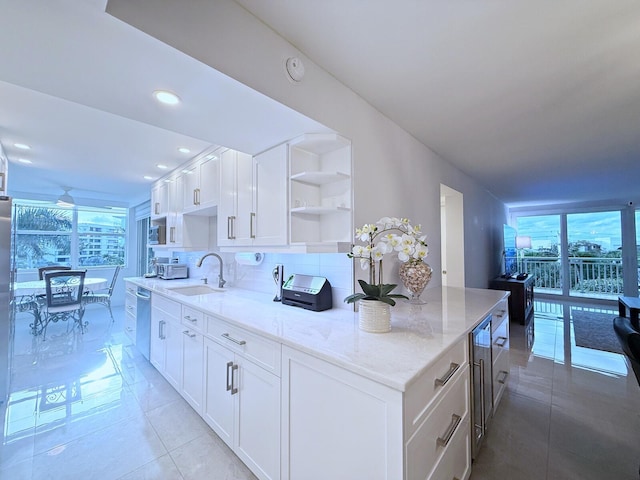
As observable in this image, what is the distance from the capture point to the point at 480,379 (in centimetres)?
155

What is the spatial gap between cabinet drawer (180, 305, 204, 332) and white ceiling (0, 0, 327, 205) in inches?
49.7

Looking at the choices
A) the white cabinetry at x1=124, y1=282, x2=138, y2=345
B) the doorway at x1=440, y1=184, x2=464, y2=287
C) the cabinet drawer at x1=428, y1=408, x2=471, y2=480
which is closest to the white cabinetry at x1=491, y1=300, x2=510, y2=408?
the cabinet drawer at x1=428, y1=408, x2=471, y2=480

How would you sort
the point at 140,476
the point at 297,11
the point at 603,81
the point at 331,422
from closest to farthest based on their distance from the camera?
the point at 331,422, the point at 297,11, the point at 140,476, the point at 603,81

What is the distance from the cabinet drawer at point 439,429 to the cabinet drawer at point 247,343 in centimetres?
66

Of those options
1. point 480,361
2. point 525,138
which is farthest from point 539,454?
point 525,138

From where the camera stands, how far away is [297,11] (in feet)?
3.80

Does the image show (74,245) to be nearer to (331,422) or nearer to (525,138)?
(331,422)

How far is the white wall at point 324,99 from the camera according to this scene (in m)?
0.97

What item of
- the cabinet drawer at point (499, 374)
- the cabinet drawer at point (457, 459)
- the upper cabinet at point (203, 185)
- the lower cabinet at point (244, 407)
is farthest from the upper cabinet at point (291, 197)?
the cabinet drawer at point (499, 374)

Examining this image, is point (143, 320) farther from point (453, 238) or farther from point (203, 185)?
point (453, 238)

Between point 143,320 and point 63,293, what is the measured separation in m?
2.31

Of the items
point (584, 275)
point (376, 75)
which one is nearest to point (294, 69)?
point (376, 75)

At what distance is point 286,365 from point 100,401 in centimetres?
216

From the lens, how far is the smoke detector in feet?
4.34
